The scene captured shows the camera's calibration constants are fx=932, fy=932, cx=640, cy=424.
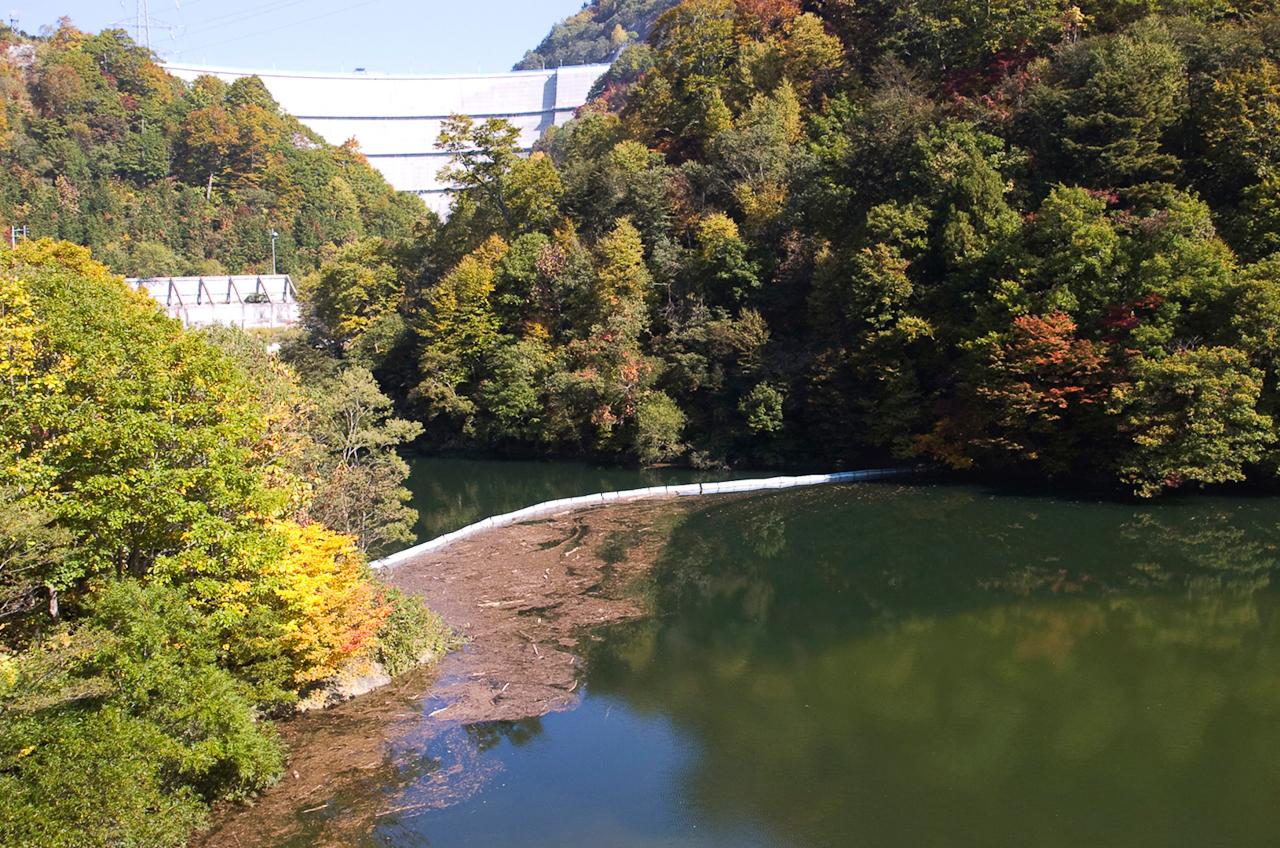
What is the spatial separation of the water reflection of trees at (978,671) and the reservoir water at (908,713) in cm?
5

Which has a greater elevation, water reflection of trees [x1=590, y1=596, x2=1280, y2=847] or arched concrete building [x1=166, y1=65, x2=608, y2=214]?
arched concrete building [x1=166, y1=65, x2=608, y2=214]

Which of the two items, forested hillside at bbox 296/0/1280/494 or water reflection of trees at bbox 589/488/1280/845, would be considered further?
forested hillside at bbox 296/0/1280/494

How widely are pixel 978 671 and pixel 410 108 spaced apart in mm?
117557

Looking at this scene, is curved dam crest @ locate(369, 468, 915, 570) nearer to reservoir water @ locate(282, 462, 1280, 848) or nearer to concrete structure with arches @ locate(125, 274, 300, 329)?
reservoir water @ locate(282, 462, 1280, 848)

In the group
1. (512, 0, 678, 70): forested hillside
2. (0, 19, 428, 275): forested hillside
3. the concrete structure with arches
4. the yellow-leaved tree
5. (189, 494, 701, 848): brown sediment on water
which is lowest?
(189, 494, 701, 848): brown sediment on water

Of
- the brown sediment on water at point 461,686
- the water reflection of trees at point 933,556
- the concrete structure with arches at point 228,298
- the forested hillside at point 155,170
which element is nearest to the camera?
the brown sediment on water at point 461,686

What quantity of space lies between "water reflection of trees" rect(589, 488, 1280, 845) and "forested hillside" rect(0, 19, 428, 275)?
56.8 meters

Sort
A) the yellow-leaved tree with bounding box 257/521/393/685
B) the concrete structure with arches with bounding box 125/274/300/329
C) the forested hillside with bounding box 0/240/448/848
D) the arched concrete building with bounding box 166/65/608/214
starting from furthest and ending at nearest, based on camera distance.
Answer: the arched concrete building with bounding box 166/65/608/214 → the concrete structure with arches with bounding box 125/274/300/329 → the yellow-leaved tree with bounding box 257/521/393/685 → the forested hillside with bounding box 0/240/448/848

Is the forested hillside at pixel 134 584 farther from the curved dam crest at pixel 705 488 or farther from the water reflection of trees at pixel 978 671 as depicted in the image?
the curved dam crest at pixel 705 488

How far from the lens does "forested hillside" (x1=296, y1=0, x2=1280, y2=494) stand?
79.0 feet

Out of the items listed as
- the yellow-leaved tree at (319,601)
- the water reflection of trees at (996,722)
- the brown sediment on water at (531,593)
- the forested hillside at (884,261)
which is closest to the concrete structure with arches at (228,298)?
the forested hillside at (884,261)

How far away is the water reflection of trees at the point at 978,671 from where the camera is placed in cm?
1107

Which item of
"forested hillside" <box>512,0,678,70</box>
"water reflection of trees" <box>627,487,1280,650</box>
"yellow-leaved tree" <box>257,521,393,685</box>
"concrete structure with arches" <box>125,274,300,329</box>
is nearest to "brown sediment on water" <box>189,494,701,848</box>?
"yellow-leaved tree" <box>257,521,393,685</box>

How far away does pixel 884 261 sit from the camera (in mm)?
28266
